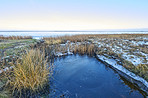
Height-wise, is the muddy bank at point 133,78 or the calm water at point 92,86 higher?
the muddy bank at point 133,78

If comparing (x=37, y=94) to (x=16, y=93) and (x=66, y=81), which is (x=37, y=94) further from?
(x=66, y=81)

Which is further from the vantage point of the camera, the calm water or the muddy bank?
the muddy bank

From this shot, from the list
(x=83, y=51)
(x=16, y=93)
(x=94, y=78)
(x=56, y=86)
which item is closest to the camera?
(x=16, y=93)

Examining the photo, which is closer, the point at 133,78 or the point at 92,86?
the point at 92,86

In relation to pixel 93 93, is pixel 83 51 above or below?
above

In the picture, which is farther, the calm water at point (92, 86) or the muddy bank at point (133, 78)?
the muddy bank at point (133, 78)

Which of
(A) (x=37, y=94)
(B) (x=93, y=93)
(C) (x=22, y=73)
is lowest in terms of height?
(B) (x=93, y=93)

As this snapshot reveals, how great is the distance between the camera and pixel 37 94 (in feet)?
11.4

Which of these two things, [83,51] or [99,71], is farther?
[83,51]

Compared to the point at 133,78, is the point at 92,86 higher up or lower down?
lower down

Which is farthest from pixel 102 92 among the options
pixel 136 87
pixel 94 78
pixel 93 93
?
pixel 136 87

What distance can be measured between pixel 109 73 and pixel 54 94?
3867 mm

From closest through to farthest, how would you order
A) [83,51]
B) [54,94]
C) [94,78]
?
[54,94] < [94,78] < [83,51]

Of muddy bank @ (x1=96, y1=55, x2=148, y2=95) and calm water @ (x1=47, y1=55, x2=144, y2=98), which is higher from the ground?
muddy bank @ (x1=96, y1=55, x2=148, y2=95)
